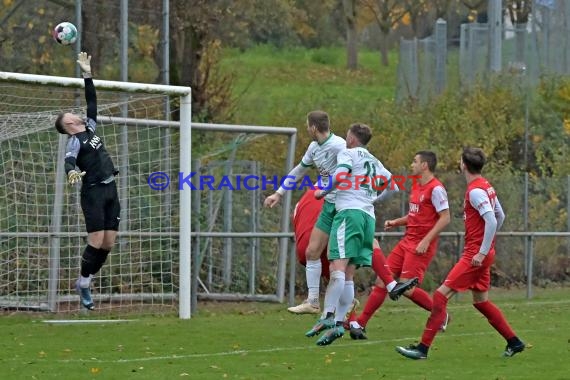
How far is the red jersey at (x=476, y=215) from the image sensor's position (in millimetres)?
11741

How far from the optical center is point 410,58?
34.8 meters

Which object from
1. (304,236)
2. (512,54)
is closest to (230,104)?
(512,54)

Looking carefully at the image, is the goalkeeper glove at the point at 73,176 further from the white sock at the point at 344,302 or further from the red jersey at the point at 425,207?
the red jersey at the point at 425,207

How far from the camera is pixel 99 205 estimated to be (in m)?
14.2

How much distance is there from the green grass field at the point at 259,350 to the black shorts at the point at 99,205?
3.68 ft

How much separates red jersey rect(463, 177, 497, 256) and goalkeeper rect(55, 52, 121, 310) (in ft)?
13.6

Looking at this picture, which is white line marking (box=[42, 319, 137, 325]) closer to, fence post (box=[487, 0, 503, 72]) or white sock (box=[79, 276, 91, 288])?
white sock (box=[79, 276, 91, 288])

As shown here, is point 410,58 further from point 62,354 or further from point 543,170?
point 62,354

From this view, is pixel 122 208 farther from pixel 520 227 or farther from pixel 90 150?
pixel 520 227

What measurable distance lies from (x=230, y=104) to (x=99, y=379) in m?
16.4

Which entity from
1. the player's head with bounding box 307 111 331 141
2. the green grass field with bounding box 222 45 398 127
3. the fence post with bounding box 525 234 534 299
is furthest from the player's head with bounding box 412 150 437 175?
the green grass field with bounding box 222 45 398 127

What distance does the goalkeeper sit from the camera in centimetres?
1405

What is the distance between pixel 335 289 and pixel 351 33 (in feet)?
133

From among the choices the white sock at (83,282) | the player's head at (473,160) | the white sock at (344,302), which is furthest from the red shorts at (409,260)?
the white sock at (83,282)
